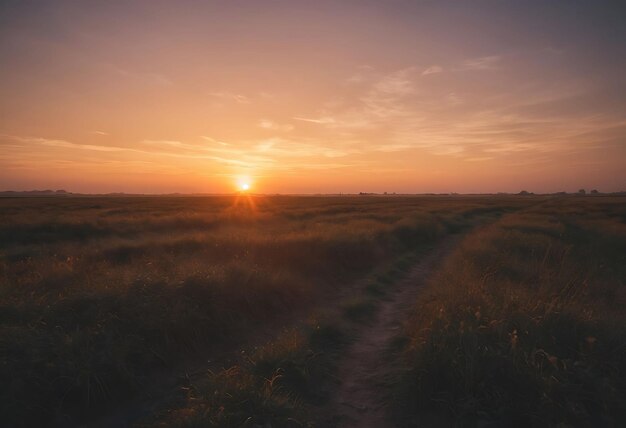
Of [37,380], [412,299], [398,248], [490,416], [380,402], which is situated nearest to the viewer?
[490,416]

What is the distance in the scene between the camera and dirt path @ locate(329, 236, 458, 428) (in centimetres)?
496

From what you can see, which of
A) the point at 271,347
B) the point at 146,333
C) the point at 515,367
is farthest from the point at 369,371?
the point at 146,333

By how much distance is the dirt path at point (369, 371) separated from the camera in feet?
16.3

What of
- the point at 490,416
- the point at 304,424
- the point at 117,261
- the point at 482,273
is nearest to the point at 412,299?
the point at 482,273

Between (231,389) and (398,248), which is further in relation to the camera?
(398,248)

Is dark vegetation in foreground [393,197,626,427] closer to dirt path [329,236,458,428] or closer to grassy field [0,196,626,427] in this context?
grassy field [0,196,626,427]

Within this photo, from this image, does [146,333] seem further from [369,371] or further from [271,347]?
[369,371]

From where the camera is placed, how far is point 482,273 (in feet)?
35.5

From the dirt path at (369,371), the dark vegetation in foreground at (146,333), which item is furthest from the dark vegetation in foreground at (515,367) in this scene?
the dark vegetation in foreground at (146,333)

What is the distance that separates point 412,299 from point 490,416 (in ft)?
20.5

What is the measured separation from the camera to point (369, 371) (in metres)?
6.23

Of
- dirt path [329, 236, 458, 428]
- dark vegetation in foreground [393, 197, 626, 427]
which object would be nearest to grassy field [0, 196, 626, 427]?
dark vegetation in foreground [393, 197, 626, 427]

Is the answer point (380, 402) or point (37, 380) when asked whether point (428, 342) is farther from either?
point (37, 380)

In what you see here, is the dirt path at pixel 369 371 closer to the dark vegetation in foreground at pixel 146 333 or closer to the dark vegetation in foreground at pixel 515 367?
the dark vegetation in foreground at pixel 515 367
